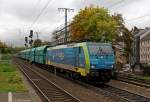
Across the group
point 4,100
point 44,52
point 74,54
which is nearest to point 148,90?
point 74,54

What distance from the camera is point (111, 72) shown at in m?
25.6

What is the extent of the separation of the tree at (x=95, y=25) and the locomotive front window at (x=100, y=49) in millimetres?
20470

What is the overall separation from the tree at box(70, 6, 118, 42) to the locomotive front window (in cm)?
2047

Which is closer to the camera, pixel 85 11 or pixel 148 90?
pixel 148 90

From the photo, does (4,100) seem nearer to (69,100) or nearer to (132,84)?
(69,100)

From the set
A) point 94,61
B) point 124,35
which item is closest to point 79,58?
point 94,61

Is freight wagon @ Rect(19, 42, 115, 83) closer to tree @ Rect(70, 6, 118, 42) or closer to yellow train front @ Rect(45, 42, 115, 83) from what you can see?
yellow train front @ Rect(45, 42, 115, 83)

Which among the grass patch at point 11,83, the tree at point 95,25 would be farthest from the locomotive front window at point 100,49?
the tree at point 95,25

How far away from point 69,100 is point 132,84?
9.43 m

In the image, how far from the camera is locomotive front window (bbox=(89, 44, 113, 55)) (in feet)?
83.3

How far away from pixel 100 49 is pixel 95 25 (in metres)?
28.3

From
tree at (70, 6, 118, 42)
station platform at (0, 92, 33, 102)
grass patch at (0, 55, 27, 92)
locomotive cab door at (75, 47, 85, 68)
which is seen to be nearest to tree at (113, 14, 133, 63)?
tree at (70, 6, 118, 42)

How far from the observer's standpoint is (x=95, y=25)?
53.8m

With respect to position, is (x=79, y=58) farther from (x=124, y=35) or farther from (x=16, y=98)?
(x=124, y=35)
